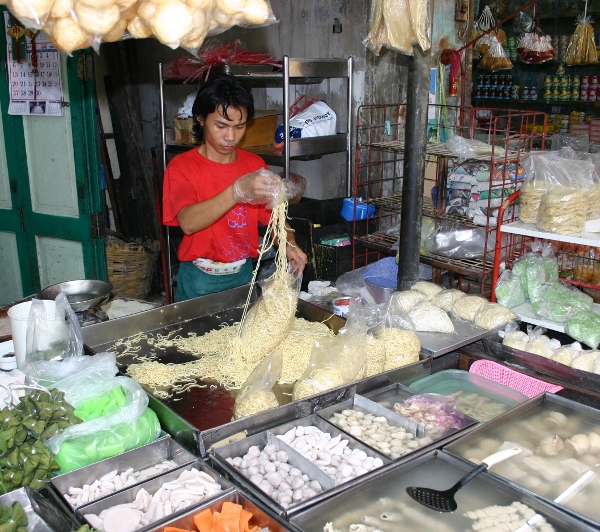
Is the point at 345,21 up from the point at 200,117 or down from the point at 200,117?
up

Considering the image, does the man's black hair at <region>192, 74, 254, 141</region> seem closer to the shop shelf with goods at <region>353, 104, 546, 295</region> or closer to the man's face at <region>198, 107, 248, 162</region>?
the man's face at <region>198, 107, 248, 162</region>

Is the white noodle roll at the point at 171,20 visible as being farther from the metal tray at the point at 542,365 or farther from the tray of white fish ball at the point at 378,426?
the metal tray at the point at 542,365

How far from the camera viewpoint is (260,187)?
8.71ft

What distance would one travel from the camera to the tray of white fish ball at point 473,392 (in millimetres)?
2332

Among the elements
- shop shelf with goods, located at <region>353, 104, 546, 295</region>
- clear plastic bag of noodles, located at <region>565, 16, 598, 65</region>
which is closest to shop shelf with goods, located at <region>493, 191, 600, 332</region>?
shop shelf with goods, located at <region>353, 104, 546, 295</region>

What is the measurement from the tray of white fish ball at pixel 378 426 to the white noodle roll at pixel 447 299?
936 mm

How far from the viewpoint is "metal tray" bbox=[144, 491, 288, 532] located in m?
1.62

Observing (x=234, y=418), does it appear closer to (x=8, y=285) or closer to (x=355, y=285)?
(x=355, y=285)

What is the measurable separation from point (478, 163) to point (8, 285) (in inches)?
157

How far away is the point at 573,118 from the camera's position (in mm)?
7188

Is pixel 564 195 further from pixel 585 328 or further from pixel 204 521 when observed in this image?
pixel 204 521

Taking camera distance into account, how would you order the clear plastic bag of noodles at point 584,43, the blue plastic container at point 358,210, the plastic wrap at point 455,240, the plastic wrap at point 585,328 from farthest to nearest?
the clear plastic bag of noodles at point 584,43, the blue plastic container at point 358,210, the plastic wrap at point 455,240, the plastic wrap at point 585,328

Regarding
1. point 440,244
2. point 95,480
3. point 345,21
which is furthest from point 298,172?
point 95,480

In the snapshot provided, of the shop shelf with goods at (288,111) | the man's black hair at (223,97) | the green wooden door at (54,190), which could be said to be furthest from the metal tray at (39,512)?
the green wooden door at (54,190)
